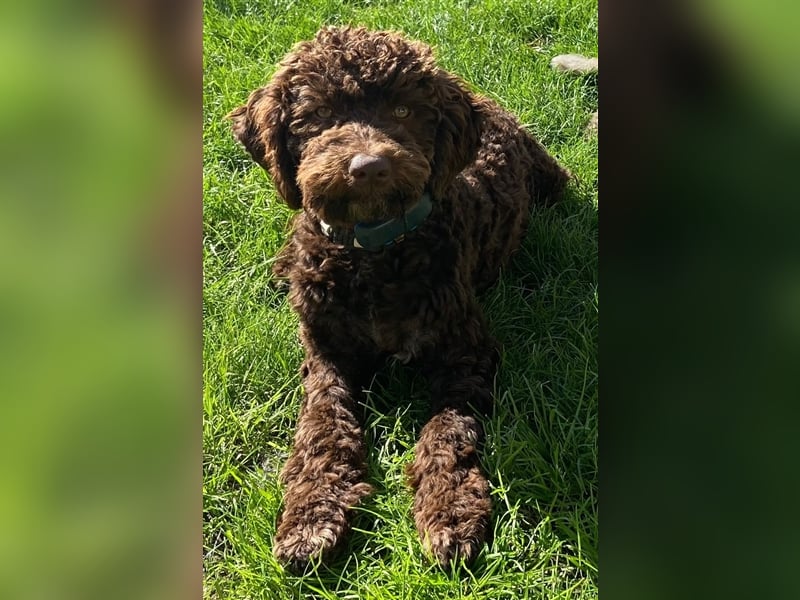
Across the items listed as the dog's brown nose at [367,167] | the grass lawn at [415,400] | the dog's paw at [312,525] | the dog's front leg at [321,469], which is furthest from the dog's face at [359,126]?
the dog's paw at [312,525]

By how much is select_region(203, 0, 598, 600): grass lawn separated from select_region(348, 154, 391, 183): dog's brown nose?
3.50ft

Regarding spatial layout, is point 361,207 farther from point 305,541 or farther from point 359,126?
point 305,541

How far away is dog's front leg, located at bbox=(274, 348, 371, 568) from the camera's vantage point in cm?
249

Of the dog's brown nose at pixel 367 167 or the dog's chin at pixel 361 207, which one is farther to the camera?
the dog's chin at pixel 361 207

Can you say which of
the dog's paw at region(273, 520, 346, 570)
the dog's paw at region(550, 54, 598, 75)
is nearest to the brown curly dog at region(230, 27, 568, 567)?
the dog's paw at region(273, 520, 346, 570)

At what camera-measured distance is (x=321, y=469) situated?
8.80 ft

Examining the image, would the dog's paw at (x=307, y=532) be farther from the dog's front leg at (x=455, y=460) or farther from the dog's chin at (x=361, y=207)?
the dog's chin at (x=361, y=207)

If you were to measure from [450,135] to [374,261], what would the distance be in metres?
0.63

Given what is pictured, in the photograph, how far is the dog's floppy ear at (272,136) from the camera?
2.79 metres

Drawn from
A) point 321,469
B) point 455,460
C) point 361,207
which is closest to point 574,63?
point 361,207

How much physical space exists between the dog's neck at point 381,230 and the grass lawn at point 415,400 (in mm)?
670

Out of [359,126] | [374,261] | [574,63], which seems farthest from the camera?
[574,63]
